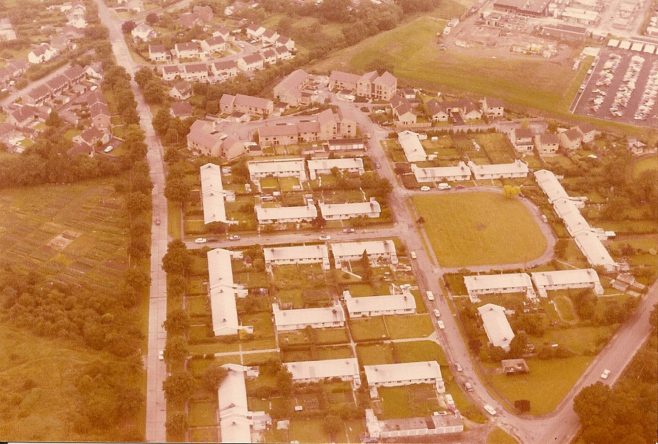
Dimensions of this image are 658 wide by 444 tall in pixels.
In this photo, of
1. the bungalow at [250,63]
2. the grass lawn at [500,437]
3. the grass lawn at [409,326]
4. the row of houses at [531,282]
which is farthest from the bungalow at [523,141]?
the grass lawn at [500,437]

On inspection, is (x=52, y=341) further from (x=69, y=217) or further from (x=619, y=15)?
(x=619, y=15)

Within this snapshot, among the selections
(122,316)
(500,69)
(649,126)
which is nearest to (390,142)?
(500,69)

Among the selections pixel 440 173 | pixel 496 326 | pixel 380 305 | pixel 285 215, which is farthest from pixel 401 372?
pixel 440 173

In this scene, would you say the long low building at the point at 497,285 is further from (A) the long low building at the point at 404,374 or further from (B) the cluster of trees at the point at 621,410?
(B) the cluster of trees at the point at 621,410

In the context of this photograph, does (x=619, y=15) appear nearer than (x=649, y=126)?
No

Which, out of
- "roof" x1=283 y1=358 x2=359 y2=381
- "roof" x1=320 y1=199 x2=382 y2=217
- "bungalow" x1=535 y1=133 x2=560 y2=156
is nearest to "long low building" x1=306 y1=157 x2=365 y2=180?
"roof" x1=320 y1=199 x2=382 y2=217

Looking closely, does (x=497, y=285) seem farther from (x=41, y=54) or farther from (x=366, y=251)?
(x=41, y=54)

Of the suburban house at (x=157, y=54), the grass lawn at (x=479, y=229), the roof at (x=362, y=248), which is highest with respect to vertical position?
the suburban house at (x=157, y=54)
